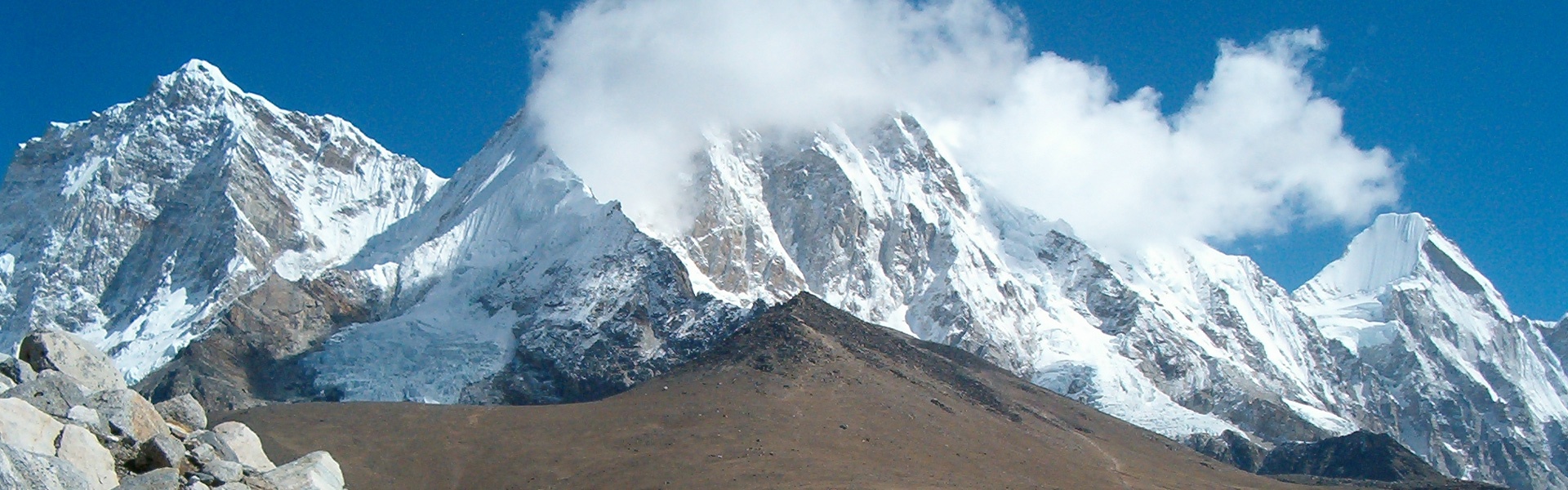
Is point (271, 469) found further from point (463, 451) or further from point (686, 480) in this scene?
point (463, 451)

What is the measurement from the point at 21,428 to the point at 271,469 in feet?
20.3

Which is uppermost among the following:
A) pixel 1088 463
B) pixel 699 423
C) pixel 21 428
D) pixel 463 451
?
pixel 1088 463

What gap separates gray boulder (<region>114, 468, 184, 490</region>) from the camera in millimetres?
28281

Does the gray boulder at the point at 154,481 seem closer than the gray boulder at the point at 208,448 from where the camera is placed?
Yes

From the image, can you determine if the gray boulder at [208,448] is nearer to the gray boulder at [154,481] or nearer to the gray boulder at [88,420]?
the gray boulder at [88,420]

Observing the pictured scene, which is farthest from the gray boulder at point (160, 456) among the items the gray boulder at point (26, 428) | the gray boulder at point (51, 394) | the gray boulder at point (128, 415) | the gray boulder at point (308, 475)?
the gray boulder at point (26, 428)

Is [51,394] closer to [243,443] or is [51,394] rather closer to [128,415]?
[128,415]

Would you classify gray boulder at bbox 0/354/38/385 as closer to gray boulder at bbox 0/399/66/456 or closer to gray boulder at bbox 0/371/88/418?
gray boulder at bbox 0/371/88/418

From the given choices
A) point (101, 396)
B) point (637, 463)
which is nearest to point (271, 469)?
point (101, 396)

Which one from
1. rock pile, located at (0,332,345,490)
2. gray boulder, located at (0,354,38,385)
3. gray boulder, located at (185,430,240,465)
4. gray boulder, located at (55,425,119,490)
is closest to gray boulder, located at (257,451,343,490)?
rock pile, located at (0,332,345,490)

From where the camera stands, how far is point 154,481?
28516 mm

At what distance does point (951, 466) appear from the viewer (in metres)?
168

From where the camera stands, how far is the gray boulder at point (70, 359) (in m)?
→ 35.2

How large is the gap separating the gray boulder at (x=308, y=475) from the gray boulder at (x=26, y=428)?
173 inches
